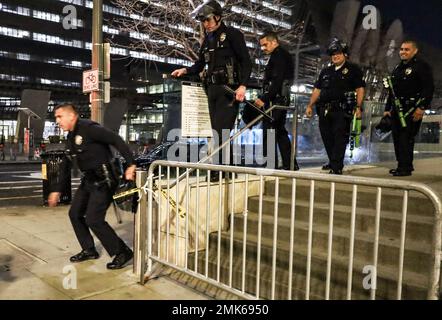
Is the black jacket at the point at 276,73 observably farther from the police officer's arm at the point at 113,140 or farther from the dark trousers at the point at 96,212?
the dark trousers at the point at 96,212

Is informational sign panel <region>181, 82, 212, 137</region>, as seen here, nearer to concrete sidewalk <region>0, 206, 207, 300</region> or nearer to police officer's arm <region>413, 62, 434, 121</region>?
concrete sidewalk <region>0, 206, 207, 300</region>

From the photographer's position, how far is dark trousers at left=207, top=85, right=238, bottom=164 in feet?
15.6

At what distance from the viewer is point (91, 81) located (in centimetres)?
762

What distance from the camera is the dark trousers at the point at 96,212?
4.18 m

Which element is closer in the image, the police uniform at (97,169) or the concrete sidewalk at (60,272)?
the concrete sidewalk at (60,272)

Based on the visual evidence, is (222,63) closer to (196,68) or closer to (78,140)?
(196,68)

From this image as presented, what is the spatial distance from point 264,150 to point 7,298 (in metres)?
3.86

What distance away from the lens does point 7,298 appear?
3.48 meters

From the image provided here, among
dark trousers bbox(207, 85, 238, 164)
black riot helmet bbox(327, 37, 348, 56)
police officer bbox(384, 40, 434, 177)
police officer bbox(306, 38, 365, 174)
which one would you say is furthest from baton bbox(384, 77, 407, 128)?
dark trousers bbox(207, 85, 238, 164)

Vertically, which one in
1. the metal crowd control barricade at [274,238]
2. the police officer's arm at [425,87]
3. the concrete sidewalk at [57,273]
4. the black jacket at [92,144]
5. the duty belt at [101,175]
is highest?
the police officer's arm at [425,87]

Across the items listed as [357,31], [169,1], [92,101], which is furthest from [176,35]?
[357,31]

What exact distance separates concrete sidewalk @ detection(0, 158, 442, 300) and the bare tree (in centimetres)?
818

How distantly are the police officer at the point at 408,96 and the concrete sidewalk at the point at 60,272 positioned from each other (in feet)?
1.28

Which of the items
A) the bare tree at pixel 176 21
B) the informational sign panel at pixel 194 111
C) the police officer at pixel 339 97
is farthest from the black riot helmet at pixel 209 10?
the bare tree at pixel 176 21
